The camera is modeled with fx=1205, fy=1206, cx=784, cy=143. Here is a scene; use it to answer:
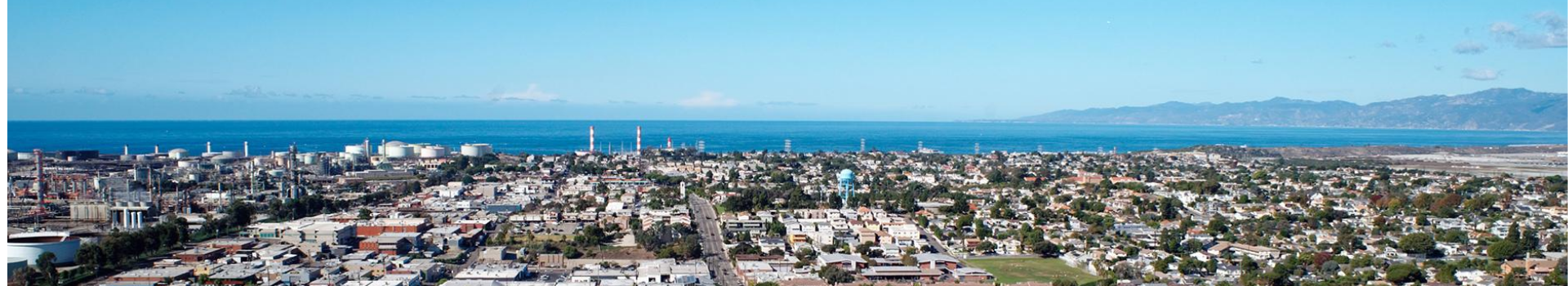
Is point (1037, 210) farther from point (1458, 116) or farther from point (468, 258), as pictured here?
point (1458, 116)

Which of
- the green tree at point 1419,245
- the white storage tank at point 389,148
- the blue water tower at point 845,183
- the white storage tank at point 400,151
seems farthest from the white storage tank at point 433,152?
the green tree at point 1419,245

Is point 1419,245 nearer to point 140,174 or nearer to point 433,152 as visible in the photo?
point 140,174

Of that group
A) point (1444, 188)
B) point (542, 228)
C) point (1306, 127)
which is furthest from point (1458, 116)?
point (542, 228)

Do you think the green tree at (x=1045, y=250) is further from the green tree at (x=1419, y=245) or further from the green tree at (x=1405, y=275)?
the green tree at (x=1419, y=245)

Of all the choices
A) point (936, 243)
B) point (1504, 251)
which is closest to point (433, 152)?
point (936, 243)

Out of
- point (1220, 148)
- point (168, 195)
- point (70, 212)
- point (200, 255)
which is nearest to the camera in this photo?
point (200, 255)

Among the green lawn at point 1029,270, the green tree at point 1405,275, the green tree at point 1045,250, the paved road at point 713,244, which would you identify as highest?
the green tree at point 1405,275
